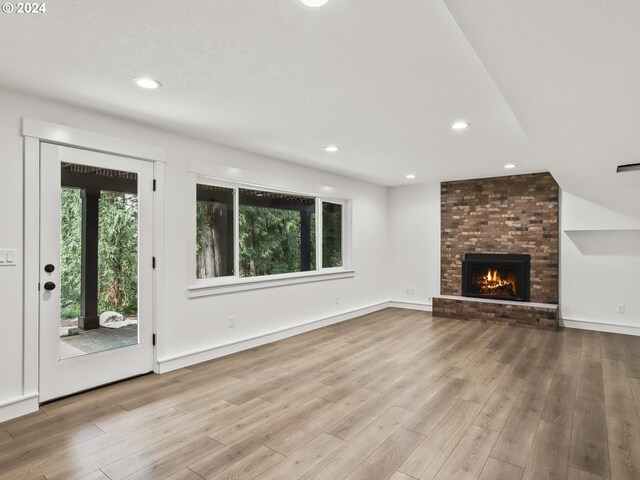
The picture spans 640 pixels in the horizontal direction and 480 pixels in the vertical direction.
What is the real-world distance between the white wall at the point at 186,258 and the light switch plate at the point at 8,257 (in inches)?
1.2

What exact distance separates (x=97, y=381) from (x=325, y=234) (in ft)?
12.1

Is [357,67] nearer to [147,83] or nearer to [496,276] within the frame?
[147,83]

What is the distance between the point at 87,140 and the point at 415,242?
17.7ft

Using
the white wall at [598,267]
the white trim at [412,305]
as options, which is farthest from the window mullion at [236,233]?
the white wall at [598,267]

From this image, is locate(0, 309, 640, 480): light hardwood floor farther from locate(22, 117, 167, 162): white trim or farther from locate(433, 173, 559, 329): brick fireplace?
locate(22, 117, 167, 162): white trim

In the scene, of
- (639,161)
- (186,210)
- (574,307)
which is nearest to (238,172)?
(186,210)

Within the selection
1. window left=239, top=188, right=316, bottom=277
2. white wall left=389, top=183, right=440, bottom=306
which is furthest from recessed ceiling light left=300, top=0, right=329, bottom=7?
A: white wall left=389, top=183, right=440, bottom=306

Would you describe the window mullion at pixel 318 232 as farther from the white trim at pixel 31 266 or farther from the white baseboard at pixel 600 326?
the white baseboard at pixel 600 326

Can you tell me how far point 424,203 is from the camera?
6746mm

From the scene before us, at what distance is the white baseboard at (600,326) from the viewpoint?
5.05 metres

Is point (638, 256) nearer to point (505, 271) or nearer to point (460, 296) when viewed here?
point (505, 271)

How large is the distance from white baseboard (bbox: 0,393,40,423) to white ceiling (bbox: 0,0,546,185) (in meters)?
2.22

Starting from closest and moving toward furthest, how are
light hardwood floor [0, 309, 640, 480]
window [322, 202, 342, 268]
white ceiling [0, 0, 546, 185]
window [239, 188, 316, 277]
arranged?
white ceiling [0, 0, 546, 185] → light hardwood floor [0, 309, 640, 480] → window [239, 188, 316, 277] → window [322, 202, 342, 268]

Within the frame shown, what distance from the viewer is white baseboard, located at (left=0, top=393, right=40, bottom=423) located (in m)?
2.57
